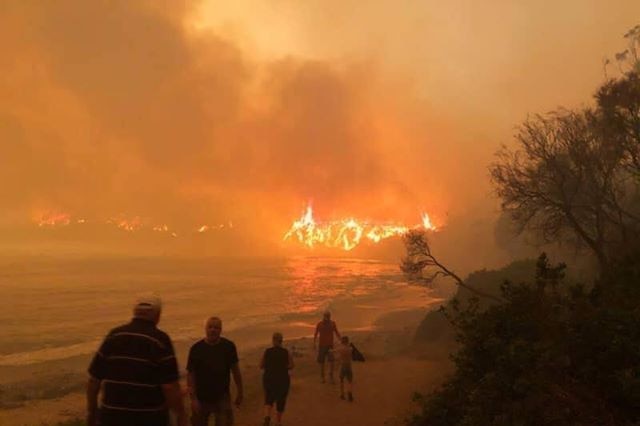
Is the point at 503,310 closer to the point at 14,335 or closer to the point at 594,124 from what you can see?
the point at 594,124

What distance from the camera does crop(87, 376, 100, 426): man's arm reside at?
13.1 ft

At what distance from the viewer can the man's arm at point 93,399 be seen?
157 inches

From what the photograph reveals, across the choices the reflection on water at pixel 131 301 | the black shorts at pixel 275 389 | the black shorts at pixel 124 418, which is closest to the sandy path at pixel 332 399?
the black shorts at pixel 275 389

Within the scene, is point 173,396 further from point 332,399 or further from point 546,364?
point 332,399

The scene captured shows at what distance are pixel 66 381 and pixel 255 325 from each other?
53.9ft

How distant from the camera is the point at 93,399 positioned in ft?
13.3

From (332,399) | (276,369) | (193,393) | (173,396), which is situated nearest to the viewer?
(173,396)

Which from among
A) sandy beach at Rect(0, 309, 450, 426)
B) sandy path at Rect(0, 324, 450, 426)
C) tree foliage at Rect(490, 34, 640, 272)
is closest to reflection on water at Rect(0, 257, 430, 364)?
sandy beach at Rect(0, 309, 450, 426)

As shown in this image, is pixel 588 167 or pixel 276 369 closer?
pixel 276 369

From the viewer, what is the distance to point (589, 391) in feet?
20.2

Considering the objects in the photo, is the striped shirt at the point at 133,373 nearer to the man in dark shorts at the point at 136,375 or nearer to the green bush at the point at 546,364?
the man in dark shorts at the point at 136,375

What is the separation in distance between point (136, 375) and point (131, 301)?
5429 centimetres

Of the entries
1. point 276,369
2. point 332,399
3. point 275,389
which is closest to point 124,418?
point 276,369

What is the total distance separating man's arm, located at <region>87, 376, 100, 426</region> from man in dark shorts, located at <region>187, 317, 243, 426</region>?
1949 mm
